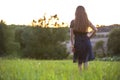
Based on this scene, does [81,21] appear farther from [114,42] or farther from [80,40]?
[114,42]

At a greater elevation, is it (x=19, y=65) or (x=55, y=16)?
(x=55, y=16)

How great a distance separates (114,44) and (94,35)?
53cm

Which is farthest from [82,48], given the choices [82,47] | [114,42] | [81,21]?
[114,42]

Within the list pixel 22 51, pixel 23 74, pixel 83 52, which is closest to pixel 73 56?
pixel 83 52

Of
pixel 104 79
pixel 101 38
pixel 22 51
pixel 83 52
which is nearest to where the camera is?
→ pixel 104 79

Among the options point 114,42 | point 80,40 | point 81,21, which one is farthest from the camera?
point 80,40

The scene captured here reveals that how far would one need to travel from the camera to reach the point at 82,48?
11.8 ft

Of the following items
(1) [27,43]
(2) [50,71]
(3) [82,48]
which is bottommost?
(2) [50,71]

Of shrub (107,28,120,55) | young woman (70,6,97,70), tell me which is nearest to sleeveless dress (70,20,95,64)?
young woman (70,6,97,70)

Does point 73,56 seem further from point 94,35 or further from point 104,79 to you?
point 104,79

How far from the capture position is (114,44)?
2.84 meters

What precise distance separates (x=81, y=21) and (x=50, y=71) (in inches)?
26.4

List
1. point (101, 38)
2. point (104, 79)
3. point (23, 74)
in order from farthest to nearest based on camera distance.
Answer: point (101, 38) < point (23, 74) < point (104, 79)

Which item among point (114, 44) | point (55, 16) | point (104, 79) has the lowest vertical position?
point (104, 79)
